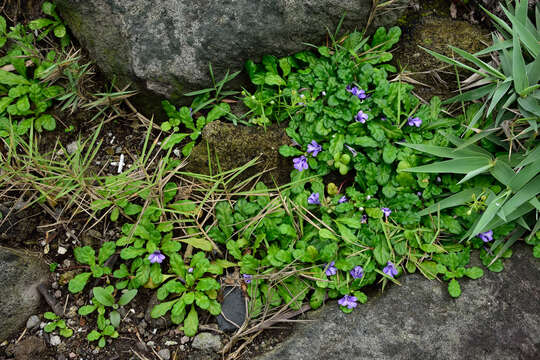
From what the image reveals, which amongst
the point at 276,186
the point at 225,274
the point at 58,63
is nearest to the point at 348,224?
the point at 276,186

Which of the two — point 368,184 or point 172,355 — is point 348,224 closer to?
point 368,184

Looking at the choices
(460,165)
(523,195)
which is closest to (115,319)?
(460,165)

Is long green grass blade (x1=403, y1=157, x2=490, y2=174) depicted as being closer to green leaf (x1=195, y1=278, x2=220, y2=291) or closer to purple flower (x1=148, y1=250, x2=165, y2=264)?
green leaf (x1=195, y1=278, x2=220, y2=291)

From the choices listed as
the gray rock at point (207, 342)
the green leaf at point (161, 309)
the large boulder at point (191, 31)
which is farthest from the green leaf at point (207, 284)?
the large boulder at point (191, 31)

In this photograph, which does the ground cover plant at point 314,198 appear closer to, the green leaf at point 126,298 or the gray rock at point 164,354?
the green leaf at point 126,298

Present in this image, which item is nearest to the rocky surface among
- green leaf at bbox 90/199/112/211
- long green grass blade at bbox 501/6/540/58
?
green leaf at bbox 90/199/112/211

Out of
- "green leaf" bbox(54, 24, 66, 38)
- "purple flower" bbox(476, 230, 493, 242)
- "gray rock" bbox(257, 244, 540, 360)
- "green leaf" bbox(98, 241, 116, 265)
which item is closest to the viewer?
"gray rock" bbox(257, 244, 540, 360)
